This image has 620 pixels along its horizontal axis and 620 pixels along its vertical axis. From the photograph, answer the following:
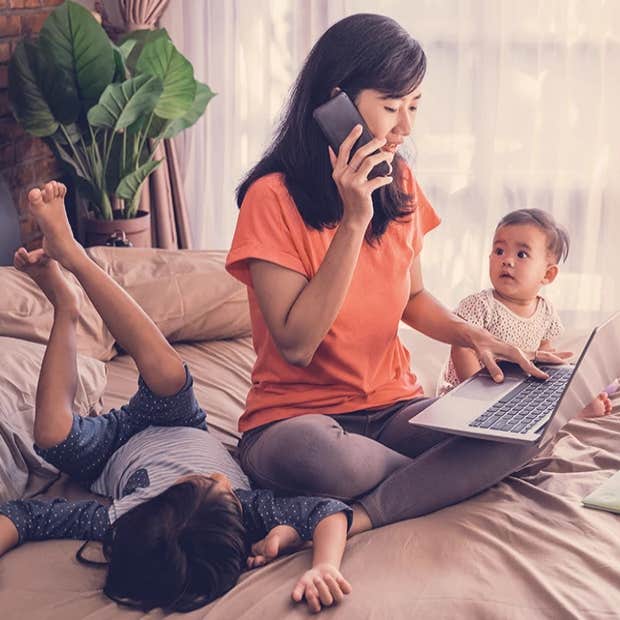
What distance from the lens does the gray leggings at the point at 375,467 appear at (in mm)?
1576

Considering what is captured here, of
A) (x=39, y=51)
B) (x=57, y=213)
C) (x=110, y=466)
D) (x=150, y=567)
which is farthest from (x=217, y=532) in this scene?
(x=39, y=51)

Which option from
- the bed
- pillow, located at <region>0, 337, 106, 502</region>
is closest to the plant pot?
the bed

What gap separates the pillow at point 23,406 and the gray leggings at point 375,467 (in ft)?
1.28

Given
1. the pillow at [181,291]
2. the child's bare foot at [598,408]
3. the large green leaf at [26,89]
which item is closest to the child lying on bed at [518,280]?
the child's bare foot at [598,408]

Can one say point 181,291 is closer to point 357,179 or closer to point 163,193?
point 357,179

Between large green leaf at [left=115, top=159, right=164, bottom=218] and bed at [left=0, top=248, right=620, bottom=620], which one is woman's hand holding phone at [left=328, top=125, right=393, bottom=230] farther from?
large green leaf at [left=115, top=159, right=164, bottom=218]

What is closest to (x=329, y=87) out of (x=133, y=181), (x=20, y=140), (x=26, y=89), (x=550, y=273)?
(x=550, y=273)

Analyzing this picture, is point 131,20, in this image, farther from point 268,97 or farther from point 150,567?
point 150,567

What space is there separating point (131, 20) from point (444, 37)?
3.37 feet

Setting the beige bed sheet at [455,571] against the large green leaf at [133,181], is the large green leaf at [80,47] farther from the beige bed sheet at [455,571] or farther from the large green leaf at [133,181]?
the beige bed sheet at [455,571]

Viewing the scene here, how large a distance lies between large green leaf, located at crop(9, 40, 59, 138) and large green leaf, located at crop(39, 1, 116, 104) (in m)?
0.05

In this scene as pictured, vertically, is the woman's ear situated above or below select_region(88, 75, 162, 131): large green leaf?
below

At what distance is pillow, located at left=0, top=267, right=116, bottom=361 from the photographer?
214cm

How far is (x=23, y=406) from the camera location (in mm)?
1848
